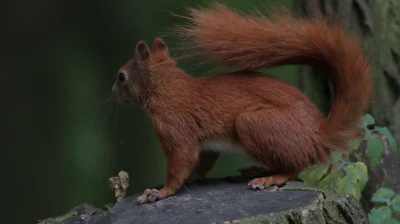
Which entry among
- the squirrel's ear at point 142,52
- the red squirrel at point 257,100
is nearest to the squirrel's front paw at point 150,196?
the red squirrel at point 257,100

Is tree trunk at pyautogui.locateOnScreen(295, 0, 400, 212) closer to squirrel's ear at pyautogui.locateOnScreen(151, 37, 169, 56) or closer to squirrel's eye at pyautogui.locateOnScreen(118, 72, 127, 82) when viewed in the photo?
squirrel's ear at pyautogui.locateOnScreen(151, 37, 169, 56)

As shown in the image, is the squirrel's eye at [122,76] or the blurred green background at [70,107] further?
the blurred green background at [70,107]

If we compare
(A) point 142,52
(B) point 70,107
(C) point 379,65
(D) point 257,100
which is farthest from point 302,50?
(B) point 70,107

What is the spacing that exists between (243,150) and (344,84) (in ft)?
1.13

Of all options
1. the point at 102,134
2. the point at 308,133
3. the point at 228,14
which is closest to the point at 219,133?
the point at 308,133

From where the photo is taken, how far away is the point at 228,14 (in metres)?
1.58

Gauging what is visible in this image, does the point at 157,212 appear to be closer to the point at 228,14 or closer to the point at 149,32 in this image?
the point at 228,14

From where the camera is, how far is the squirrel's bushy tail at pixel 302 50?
150cm

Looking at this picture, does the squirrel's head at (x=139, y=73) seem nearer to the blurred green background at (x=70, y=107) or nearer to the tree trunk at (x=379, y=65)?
the blurred green background at (x=70, y=107)

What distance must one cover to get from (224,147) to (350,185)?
1.72 feet

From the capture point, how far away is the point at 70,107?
7.54ft

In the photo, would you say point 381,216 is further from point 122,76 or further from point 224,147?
point 122,76

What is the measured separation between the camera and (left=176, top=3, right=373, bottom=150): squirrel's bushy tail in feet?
4.93

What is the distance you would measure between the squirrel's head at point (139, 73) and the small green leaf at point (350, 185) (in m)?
0.70
